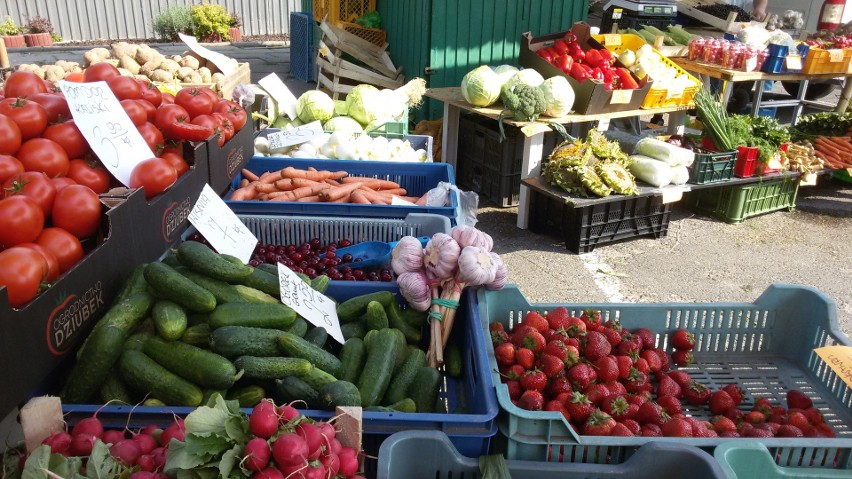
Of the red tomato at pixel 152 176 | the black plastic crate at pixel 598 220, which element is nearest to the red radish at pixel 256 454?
the red tomato at pixel 152 176

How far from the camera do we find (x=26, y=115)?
241cm

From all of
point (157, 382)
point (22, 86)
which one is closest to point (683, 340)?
point (157, 382)

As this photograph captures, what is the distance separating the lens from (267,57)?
1519cm

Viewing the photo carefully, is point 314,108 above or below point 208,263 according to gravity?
below

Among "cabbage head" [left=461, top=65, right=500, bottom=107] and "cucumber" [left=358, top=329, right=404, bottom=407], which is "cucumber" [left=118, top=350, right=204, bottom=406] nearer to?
"cucumber" [left=358, top=329, right=404, bottom=407]

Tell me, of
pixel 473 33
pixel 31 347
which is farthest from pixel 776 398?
pixel 473 33

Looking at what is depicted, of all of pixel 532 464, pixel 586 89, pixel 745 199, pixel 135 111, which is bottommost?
pixel 745 199

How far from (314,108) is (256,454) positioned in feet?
15.9

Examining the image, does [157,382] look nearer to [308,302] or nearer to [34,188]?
[308,302]

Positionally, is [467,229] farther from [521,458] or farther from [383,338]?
[521,458]

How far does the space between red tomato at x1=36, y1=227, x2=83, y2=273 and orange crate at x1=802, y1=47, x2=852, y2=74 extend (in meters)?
8.39

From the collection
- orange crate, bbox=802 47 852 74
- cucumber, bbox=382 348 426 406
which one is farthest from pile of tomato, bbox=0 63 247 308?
orange crate, bbox=802 47 852 74

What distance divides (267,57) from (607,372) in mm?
14368

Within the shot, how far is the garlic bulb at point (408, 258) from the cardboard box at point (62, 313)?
102cm
